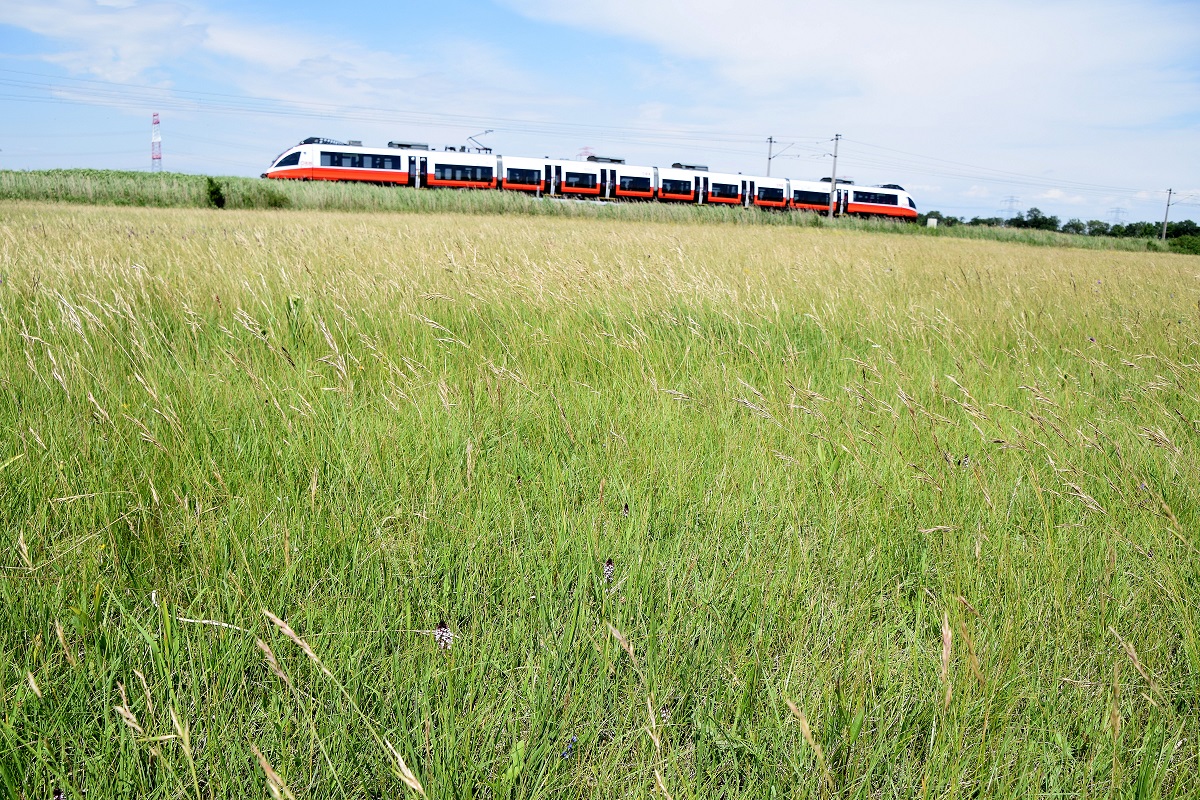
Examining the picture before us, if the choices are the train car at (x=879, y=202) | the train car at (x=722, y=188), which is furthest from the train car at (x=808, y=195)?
the train car at (x=722, y=188)

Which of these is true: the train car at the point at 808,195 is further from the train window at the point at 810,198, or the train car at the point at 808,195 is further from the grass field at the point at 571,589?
the grass field at the point at 571,589

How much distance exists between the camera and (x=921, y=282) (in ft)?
20.3

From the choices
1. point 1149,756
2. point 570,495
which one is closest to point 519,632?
point 570,495

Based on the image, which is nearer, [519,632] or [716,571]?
[519,632]

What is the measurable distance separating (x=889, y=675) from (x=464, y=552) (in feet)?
2.90

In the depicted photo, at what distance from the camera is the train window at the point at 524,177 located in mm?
34156

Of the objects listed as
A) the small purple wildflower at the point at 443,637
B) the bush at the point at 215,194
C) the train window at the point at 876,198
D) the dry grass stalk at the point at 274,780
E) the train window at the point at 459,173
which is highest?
the train window at the point at 876,198

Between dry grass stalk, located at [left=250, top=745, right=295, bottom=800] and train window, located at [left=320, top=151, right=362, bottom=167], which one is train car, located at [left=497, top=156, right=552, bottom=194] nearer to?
train window, located at [left=320, top=151, right=362, bottom=167]

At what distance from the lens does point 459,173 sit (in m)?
33.1

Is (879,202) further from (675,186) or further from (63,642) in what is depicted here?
(63,642)

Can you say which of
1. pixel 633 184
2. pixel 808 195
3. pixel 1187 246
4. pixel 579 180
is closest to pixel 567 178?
pixel 579 180

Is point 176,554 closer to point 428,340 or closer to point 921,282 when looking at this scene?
point 428,340

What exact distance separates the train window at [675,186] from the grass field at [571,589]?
35.9m

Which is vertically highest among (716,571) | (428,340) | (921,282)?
(921,282)
